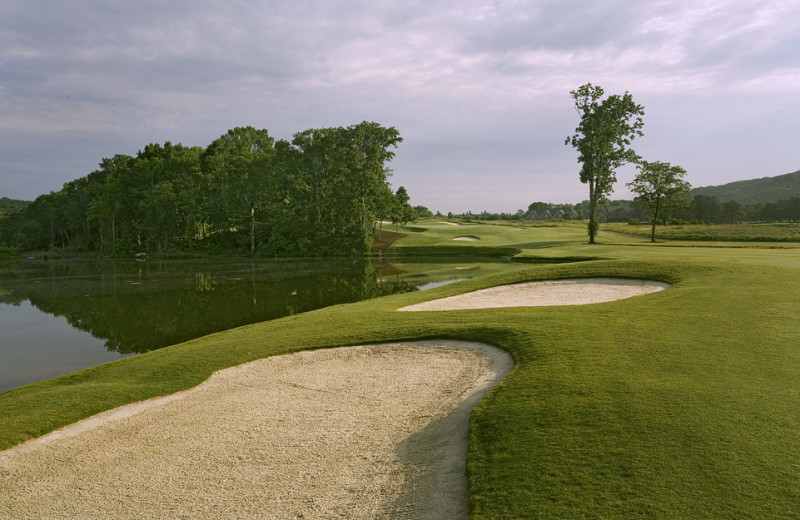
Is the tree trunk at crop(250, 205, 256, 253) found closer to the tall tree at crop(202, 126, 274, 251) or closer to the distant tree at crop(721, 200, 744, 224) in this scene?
the tall tree at crop(202, 126, 274, 251)

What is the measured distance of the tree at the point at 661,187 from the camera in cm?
5244

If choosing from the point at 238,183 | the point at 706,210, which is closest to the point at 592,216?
the point at 238,183

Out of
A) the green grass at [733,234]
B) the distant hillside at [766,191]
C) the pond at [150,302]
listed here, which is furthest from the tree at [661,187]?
the distant hillside at [766,191]

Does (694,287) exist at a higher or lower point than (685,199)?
lower

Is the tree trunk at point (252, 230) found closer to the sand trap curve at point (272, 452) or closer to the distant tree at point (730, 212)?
the sand trap curve at point (272, 452)

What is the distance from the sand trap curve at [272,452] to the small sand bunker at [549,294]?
23.0ft

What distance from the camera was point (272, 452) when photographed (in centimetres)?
675

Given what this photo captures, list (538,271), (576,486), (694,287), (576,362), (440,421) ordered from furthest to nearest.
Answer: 1. (538,271)
2. (694,287)
3. (576,362)
4. (440,421)
5. (576,486)

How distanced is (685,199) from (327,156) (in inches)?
1662

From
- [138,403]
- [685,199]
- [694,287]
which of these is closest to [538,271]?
[694,287]

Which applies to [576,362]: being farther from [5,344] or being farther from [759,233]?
[759,233]

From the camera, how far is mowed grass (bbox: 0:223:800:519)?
4750mm

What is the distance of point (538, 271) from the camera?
2302cm

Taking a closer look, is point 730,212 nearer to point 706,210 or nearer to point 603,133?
point 706,210
